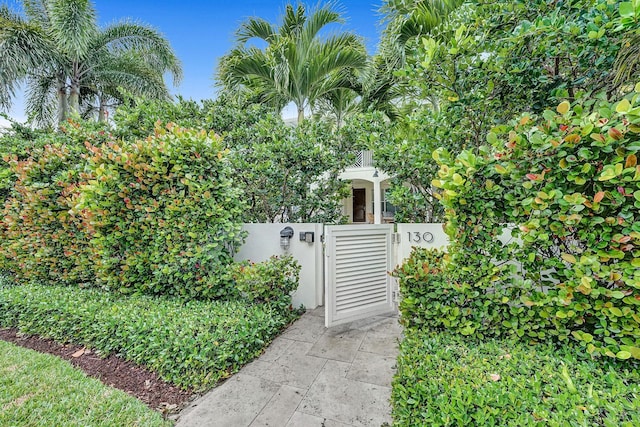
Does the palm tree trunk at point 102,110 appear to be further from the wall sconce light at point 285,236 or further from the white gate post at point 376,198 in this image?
the white gate post at point 376,198

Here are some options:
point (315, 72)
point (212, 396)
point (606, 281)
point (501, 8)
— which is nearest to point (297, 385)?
point (212, 396)

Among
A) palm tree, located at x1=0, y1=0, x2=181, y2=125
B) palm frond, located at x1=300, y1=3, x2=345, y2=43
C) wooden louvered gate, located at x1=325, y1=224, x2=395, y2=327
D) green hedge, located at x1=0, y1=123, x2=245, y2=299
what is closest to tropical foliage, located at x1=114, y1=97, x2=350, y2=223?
green hedge, located at x1=0, y1=123, x2=245, y2=299

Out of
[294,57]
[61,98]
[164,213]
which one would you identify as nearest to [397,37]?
[294,57]

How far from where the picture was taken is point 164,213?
414 cm

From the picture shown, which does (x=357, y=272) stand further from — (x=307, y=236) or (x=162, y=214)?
(x=162, y=214)

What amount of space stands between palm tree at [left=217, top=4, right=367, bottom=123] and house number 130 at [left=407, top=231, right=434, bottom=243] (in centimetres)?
407

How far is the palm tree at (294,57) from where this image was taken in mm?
7035

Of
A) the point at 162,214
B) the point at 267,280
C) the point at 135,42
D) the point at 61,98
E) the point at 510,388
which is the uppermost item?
the point at 135,42

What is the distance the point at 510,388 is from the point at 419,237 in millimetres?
2790

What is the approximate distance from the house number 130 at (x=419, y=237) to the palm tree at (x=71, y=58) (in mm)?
11783

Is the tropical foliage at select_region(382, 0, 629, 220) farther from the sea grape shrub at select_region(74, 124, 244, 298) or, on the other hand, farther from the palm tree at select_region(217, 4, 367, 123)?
the palm tree at select_region(217, 4, 367, 123)

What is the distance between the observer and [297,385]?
301 cm

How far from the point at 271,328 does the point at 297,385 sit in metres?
1.10

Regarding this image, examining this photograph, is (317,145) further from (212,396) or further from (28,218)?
(28,218)
